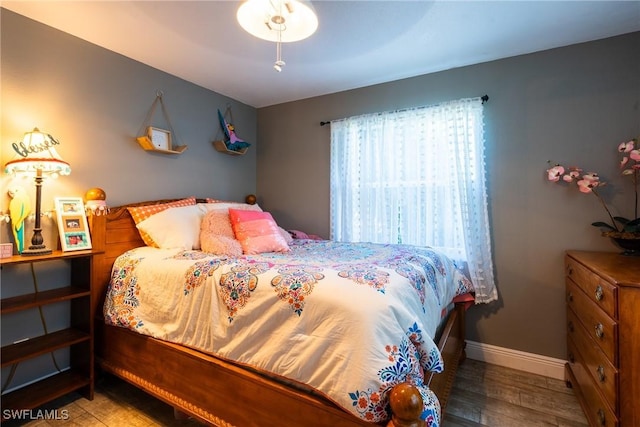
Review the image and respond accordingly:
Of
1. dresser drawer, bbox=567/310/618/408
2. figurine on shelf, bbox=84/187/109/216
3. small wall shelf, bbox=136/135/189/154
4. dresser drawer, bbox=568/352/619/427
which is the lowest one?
dresser drawer, bbox=568/352/619/427

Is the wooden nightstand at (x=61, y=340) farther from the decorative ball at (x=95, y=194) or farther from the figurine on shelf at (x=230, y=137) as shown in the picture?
the figurine on shelf at (x=230, y=137)

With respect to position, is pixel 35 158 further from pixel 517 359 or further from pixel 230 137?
pixel 517 359

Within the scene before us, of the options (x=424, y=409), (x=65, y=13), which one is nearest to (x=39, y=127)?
(x=65, y=13)

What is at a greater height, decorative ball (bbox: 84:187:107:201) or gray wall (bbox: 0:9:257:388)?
gray wall (bbox: 0:9:257:388)

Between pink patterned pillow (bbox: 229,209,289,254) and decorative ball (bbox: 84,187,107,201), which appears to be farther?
pink patterned pillow (bbox: 229,209,289,254)

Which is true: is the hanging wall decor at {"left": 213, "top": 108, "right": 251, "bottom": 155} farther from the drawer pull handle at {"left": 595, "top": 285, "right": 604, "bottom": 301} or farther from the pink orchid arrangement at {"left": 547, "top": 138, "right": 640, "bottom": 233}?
the drawer pull handle at {"left": 595, "top": 285, "right": 604, "bottom": 301}

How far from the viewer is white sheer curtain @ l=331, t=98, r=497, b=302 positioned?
92.0 inches

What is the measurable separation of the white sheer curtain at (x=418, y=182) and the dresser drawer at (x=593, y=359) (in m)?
0.51

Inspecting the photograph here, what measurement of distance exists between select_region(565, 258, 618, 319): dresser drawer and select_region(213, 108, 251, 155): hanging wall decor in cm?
293

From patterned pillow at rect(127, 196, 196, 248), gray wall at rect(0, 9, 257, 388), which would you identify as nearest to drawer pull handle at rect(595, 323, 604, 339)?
patterned pillow at rect(127, 196, 196, 248)

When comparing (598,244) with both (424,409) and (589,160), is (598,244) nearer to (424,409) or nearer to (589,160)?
(589,160)

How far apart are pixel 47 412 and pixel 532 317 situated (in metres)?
3.22

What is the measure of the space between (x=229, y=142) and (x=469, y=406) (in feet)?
9.63

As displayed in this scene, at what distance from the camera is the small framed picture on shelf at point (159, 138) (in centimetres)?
241
